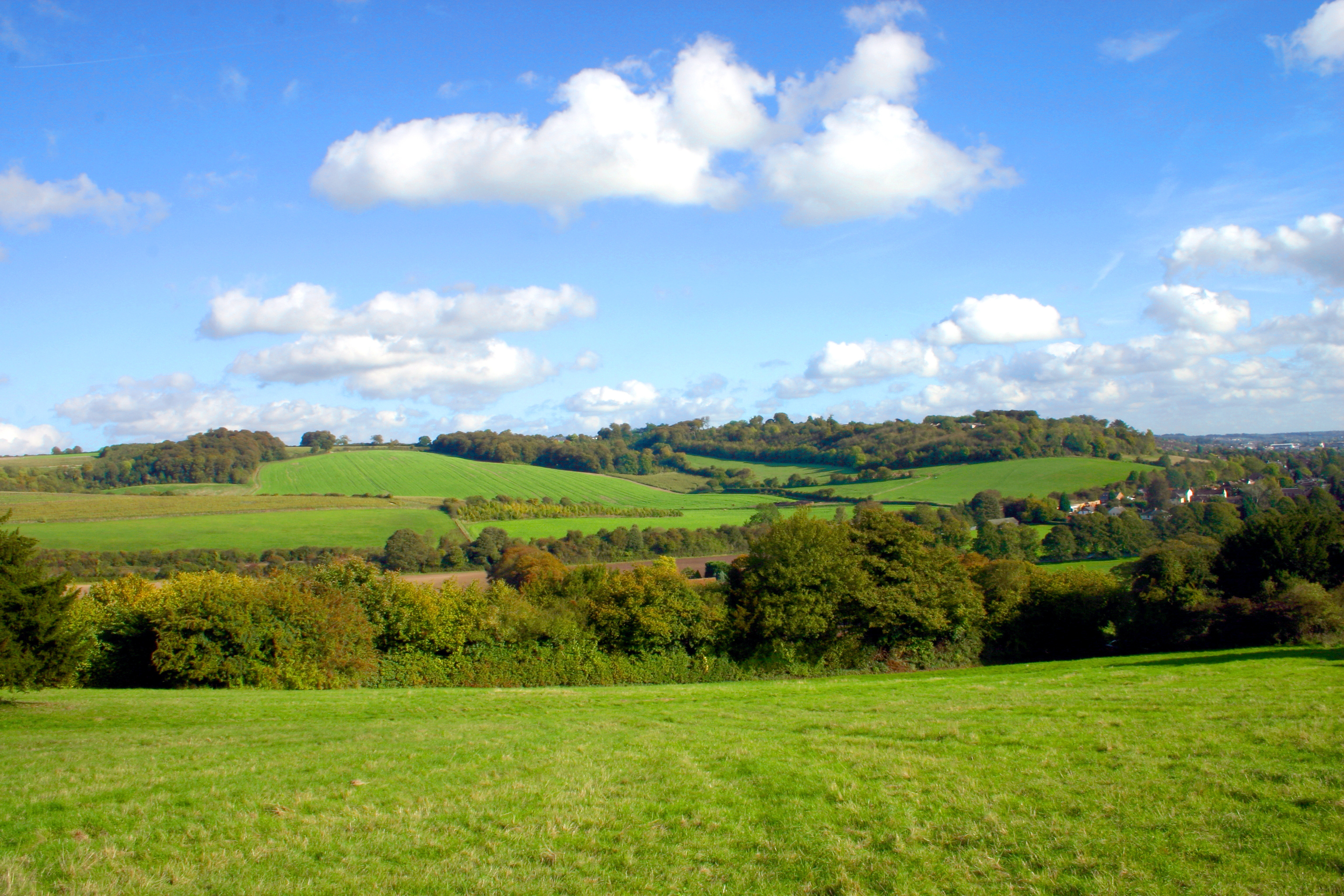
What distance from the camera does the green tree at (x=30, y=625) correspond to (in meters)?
19.0

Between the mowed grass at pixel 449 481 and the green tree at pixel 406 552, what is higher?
the mowed grass at pixel 449 481

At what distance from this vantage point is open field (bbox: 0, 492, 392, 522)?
274 feet

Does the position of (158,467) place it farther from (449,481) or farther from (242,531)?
(242,531)

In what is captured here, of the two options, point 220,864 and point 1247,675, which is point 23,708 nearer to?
point 220,864

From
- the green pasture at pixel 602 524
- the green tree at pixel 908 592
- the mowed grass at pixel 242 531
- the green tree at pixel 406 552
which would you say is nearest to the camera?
the green tree at pixel 908 592

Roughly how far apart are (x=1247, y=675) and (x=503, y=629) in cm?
3086

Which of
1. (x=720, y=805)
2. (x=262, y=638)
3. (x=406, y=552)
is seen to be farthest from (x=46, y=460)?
(x=720, y=805)

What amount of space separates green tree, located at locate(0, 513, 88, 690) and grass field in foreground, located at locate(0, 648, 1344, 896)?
3587 millimetres

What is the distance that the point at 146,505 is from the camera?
304 ft

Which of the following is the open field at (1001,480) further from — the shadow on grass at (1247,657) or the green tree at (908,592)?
the shadow on grass at (1247,657)

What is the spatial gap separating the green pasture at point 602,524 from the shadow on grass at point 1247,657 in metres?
73.9

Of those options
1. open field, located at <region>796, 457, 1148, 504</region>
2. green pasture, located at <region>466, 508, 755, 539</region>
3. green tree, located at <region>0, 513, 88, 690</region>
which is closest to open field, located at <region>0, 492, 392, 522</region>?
green pasture, located at <region>466, 508, 755, 539</region>

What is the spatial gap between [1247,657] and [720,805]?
2921cm

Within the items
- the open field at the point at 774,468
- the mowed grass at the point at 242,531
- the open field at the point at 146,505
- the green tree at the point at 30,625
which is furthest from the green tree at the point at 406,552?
the open field at the point at 774,468
